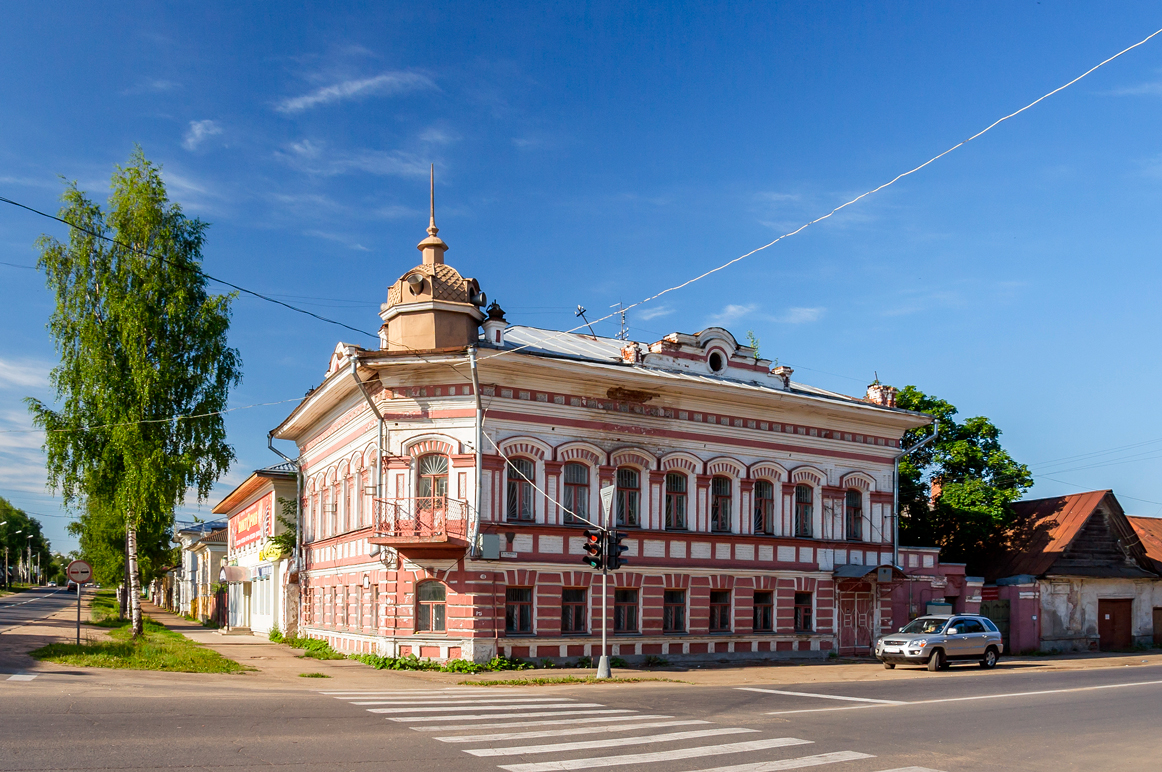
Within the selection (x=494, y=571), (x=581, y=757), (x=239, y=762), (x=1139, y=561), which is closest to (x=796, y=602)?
(x=494, y=571)

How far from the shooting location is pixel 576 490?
26.0 metres

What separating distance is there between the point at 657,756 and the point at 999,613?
28.2 metres

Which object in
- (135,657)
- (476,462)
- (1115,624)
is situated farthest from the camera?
(1115,624)

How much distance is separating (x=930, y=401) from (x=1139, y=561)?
394 inches

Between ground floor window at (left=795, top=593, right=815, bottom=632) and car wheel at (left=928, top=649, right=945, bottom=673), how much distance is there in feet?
14.0

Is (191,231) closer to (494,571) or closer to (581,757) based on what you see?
(494,571)

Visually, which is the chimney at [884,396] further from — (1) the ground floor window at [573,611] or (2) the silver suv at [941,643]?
(1) the ground floor window at [573,611]

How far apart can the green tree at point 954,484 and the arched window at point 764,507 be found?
11.6 metres

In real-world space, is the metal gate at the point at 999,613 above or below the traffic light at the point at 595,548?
below

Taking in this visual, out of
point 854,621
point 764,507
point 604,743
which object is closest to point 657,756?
point 604,743

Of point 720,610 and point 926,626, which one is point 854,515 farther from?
point 720,610

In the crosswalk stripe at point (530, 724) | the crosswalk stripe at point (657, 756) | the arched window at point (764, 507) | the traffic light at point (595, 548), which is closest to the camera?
the crosswalk stripe at point (657, 756)

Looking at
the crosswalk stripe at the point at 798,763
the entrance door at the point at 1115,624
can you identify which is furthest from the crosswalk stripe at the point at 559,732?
the entrance door at the point at 1115,624

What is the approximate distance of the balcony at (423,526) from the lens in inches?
921
